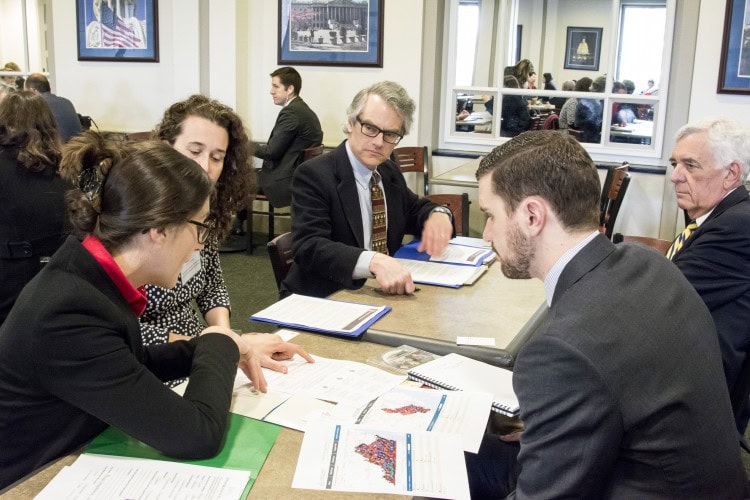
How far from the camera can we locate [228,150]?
90.9 inches

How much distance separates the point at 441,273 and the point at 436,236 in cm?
25

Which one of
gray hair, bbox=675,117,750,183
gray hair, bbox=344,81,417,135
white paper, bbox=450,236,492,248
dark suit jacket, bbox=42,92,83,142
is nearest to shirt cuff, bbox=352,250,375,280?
gray hair, bbox=344,81,417,135

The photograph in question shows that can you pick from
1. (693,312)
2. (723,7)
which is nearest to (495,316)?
(693,312)

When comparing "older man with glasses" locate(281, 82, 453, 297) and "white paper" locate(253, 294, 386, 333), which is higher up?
"older man with glasses" locate(281, 82, 453, 297)

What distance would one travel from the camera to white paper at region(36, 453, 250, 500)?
1167mm

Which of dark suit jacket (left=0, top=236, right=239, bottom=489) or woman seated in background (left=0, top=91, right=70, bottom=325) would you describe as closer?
dark suit jacket (left=0, top=236, right=239, bottom=489)

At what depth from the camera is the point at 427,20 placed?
19.7 feet

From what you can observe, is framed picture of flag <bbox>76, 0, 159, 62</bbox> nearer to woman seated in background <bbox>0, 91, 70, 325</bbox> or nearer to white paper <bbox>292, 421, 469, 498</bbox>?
woman seated in background <bbox>0, 91, 70, 325</bbox>

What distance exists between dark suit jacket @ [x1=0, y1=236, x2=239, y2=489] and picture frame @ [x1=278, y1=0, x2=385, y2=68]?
16.8ft

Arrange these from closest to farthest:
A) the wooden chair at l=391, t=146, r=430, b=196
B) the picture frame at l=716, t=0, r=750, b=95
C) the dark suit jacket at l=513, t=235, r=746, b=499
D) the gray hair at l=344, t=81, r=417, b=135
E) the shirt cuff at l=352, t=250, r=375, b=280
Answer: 1. the dark suit jacket at l=513, t=235, r=746, b=499
2. the shirt cuff at l=352, t=250, r=375, b=280
3. the gray hair at l=344, t=81, r=417, b=135
4. the picture frame at l=716, t=0, r=750, b=95
5. the wooden chair at l=391, t=146, r=430, b=196

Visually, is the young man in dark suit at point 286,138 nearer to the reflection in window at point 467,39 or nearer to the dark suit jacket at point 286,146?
the dark suit jacket at point 286,146

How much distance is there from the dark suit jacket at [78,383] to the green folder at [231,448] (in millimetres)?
26

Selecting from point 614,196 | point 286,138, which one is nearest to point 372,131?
point 614,196

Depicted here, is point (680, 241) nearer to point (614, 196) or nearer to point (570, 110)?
point (614, 196)
